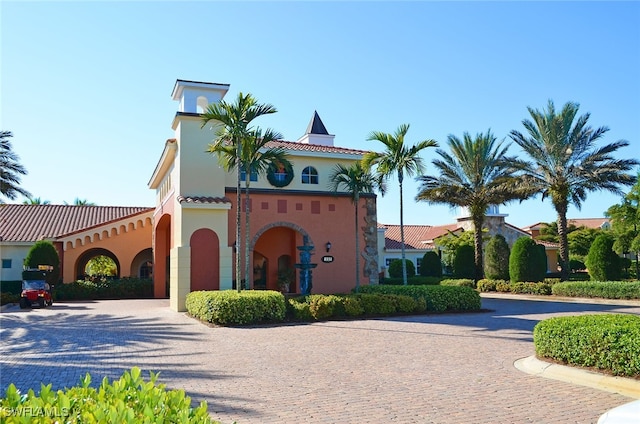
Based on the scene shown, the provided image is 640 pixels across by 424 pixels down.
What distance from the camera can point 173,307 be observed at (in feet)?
65.2

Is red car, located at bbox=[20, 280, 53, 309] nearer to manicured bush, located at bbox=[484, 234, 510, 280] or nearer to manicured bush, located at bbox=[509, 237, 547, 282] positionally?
manicured bush, located at bbox=[509, 237, 547, 282]

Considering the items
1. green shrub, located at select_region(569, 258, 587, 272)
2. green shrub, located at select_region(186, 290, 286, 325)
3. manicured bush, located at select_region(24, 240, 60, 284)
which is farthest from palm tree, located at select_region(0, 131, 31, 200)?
green shrub, located at select_region(569, 258, 587, 272)

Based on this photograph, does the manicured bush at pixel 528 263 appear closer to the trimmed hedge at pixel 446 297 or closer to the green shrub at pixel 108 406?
the trimmed hedge at pixel 446 297

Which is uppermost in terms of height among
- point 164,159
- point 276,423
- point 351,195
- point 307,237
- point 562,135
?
point 562,135

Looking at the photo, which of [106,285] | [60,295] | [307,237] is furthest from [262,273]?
[60,295]

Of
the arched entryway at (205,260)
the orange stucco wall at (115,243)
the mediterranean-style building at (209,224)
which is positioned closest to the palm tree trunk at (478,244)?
the mediterranean-style building at (209,224)

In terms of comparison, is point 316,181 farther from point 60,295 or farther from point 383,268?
point 383,268

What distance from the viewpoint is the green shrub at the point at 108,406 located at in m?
3.00

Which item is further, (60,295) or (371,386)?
(60,295)

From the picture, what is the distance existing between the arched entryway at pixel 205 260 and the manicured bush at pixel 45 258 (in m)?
11.1

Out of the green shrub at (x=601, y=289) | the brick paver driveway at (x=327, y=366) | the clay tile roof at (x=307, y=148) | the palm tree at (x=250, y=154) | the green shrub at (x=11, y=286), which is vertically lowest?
the brick paver driveway at (x=327, y=366)

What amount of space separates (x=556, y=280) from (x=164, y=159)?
20.9 meters

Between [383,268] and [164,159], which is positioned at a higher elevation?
[164,159]

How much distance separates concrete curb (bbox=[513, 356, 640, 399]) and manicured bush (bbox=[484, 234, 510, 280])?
22211 mm
